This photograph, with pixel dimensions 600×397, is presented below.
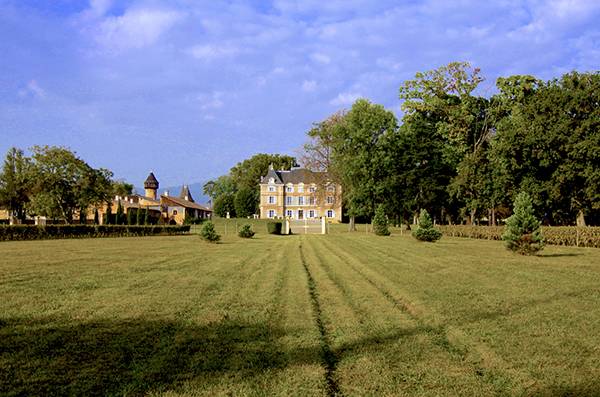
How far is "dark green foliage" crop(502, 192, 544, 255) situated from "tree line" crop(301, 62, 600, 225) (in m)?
15.4

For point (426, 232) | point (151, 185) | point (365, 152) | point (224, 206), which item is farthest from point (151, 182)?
point (426, 232)

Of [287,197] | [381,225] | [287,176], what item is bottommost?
[381,225]

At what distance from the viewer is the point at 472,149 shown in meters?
44.2

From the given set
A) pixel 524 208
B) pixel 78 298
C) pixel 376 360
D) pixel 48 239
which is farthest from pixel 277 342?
pixel 48 239

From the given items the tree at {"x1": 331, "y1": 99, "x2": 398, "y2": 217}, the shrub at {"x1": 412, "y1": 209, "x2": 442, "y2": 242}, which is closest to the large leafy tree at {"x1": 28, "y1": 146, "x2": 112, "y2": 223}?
the tree at {"x1": 331, "y1": 99, "x2": 398, "y2": 217}

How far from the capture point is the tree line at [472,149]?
109 feet

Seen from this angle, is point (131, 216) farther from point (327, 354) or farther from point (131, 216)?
point (327, 354)

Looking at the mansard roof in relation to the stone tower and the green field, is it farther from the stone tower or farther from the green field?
the green field

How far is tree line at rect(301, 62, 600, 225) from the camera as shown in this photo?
33.3 metres

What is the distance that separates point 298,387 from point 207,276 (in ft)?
28.0

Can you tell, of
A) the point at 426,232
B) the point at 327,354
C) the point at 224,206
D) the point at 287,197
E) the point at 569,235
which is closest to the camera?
the point at 327,354

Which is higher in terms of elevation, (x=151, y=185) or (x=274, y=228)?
(x=151, y=185)

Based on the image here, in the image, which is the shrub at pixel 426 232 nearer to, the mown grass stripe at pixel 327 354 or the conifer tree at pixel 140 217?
the mown grass stripe at pixel 327 354

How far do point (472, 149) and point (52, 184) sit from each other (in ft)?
144
